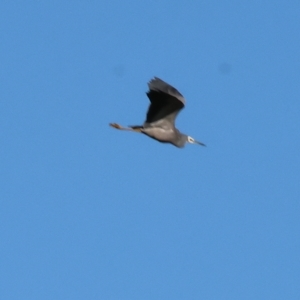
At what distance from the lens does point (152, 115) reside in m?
35.8

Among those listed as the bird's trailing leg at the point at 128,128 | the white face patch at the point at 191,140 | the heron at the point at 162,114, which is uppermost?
the white face patch at the point at 191,140

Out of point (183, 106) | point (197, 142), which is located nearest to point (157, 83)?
point (183, 106)

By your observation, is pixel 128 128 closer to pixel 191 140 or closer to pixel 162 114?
pixel 162 114

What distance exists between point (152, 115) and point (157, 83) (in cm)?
108

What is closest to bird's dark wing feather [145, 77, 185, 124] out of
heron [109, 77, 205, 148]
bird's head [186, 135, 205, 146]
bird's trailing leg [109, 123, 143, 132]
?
heron [109, 77, 205, 148]

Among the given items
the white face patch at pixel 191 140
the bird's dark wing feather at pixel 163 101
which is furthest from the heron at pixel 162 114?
the white face patch at pixel 191 140

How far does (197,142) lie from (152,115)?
2.58m

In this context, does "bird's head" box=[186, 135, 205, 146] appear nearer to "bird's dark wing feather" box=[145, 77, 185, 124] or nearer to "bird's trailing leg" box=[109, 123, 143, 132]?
"bird's dark wing feather" box=[145, 77, 185, 124]

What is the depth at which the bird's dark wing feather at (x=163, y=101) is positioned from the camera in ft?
115

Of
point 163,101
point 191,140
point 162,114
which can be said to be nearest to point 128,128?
point 162,114

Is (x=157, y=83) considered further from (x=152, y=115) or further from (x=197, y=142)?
(x=197, y=142)

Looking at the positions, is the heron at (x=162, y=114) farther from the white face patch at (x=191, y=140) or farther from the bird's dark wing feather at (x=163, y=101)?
the white face patch at (x=191, y=140)

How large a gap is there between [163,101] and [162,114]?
47 centimetres

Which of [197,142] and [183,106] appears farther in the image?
[197,142]
